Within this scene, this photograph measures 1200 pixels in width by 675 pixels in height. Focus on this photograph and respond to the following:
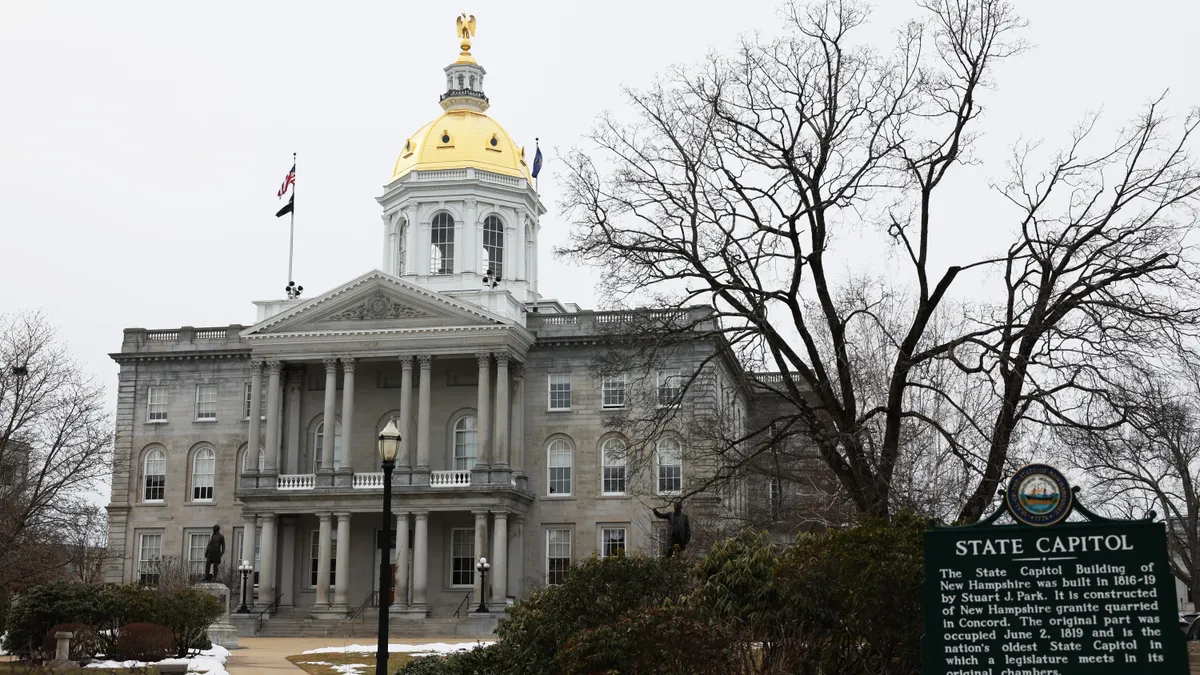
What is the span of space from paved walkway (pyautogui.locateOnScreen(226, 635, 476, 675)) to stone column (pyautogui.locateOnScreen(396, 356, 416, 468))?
8.78m

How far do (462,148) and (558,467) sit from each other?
56.7 ft

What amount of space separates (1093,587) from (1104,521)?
695 mm

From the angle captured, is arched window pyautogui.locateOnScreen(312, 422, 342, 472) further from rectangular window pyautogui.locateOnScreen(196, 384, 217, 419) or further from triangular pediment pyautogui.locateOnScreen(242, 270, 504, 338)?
rectangular window pyautogui.locateOnScreen(196, 384, 217, 419)

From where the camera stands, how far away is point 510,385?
62.6m

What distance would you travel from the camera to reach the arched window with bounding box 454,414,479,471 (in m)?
62.8

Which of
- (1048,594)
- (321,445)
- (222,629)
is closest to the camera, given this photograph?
(1048,594)

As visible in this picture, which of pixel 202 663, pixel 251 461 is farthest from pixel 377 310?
pixel 202 663

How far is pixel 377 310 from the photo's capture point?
6109cm

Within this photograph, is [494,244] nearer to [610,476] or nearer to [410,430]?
[410,430]

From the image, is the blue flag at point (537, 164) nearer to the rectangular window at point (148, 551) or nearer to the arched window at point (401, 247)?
the arched window at point (401, 247)

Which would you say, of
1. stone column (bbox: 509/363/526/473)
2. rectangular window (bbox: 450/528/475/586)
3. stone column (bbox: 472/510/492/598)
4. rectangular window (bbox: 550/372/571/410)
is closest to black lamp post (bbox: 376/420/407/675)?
stone column (bbox: 472/510/492/598)

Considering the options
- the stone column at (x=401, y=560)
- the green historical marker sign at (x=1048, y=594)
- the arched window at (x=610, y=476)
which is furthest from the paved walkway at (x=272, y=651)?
the green historical marker sign at (x=1048, y=594)

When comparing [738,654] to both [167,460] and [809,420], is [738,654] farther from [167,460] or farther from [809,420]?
[167,460]

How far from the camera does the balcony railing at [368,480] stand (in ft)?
197
